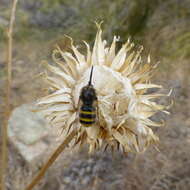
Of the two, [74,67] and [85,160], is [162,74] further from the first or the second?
[74,67]

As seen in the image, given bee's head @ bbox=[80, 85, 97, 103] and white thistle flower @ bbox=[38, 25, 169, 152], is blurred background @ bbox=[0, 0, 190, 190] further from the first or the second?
bee's head @ bbox=[80, 85, 97, 103]

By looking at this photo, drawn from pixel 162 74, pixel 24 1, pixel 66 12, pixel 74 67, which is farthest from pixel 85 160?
pixel 24 1

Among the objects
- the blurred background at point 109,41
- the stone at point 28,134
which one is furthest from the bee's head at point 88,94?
the stone at point 28,134

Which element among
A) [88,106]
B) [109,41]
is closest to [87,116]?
[88,106]

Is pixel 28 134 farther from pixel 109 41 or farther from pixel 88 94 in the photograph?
pixel 88 94

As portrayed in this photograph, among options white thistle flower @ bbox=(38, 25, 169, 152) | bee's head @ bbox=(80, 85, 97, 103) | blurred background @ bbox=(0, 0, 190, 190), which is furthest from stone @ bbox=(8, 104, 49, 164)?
bee's head @ bbox=(80, 85, 97, 103)
